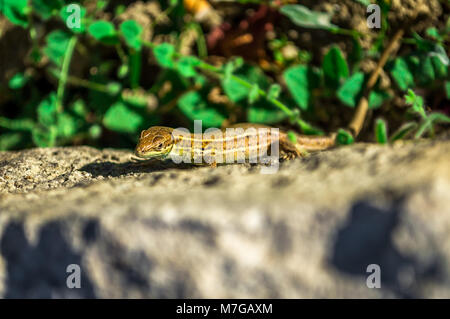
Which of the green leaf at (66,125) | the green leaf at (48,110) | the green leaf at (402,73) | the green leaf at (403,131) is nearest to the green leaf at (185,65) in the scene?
the green leaf at (48,110)

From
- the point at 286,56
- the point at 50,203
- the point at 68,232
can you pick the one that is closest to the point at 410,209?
the point at 68,232

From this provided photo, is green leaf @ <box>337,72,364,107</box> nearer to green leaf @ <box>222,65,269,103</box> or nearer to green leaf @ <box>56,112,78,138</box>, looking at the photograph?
green leaf @ <box>222,65,269,103</box>

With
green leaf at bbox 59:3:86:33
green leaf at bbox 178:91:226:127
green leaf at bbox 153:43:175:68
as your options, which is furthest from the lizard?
green leaf at bbox 59:3:86:33

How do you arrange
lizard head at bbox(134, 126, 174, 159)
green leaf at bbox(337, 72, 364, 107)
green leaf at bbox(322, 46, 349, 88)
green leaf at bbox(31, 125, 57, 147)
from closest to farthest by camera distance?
lizard head at bbox(134, 126, 174, 159), green leaf at bbox(322, 46, 349, 88), green leaf at bbox(337, 72, 364, 107), green leaf at bbox(31, 125, 57, 147)

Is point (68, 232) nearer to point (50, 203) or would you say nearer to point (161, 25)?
point (50, 203)

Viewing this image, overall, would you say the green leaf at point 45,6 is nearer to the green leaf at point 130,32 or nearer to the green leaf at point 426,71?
the green leaf at point 130,32

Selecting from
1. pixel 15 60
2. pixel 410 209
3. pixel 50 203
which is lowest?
pixel 410 209
